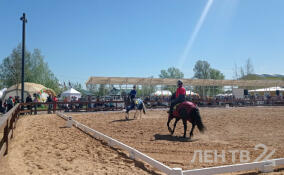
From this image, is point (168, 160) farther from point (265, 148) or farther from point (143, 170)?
point (265, 148)

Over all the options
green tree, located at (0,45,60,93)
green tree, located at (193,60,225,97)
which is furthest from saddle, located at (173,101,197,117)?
green tree, located at (193,60,225,97)

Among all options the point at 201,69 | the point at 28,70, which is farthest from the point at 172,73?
the point at 28,70

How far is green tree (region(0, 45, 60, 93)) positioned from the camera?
149 ft

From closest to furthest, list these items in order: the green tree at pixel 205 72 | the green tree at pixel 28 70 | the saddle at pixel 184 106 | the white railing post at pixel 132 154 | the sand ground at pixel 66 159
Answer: the sand ground at pixel 66 159, the white railing post at pixel 132 154, the saddle at pixel 184 106, the green tree at pixel 28 70, the green tree at pixel 205 72

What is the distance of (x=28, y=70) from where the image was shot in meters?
50.1

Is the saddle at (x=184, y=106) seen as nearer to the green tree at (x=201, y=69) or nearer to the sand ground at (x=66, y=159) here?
the sand ground at (x=66, y=159)

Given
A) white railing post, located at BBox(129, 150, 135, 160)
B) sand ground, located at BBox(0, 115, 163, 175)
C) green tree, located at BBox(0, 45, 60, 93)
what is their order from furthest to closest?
1. green tree, located at BBox(0, 45, 60, 93)
2. white railing post, located at BBox(129, 150, 135, 160)
3. sand ground, located at BBox(0, 115, 163, 175)

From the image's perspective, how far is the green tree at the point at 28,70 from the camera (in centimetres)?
4538

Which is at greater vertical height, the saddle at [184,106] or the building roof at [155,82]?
the building roof at [155,82]

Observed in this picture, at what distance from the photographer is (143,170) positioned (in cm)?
445

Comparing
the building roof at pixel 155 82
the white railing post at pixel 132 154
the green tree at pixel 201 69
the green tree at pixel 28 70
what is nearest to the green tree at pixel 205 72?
the green tree at pixel 201 69

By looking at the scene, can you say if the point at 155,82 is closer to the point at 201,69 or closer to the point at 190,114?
the point at 190,114

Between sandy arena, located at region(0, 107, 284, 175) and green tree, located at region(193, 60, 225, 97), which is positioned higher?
green tree, located at region(193, 60, 225, 97)

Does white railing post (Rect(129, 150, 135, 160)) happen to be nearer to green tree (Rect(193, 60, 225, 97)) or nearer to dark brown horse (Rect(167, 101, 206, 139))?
dark brown horse (Rect(167, 101, 206, 139))
